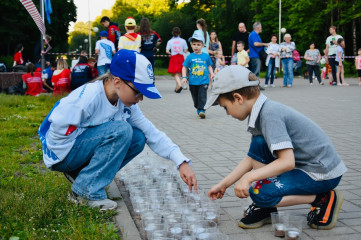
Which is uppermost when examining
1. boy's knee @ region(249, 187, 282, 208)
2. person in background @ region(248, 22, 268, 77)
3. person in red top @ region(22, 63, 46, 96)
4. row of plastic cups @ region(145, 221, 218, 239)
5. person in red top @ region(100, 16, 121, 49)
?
person in red top @ region(100, 16, 121, 49)

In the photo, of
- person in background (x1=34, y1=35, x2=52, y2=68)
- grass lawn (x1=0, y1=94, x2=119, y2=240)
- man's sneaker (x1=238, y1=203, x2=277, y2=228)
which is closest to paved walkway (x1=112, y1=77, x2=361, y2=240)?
man's sneaker (x1=238, y1=203, x2=277, y2=228)

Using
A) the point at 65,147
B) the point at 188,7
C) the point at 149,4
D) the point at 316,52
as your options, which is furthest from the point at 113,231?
the point at 149,4

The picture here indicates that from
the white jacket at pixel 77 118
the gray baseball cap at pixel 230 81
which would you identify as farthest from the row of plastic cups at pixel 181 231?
the gray baseball cap at pixel 230 81

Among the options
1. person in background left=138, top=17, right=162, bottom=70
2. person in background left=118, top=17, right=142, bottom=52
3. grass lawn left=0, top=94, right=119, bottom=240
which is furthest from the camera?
person in background left=138, top=17, right=162, bottom=70

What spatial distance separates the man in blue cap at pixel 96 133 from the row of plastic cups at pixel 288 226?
0.66 meters

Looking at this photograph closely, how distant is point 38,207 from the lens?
298 cm

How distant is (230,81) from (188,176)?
83cm

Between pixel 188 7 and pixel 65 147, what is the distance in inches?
2228

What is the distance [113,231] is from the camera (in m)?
2.66

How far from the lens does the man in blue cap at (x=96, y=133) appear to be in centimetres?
303

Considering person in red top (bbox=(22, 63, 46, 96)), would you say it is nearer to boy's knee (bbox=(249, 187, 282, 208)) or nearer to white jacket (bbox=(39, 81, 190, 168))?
white jacket (bbox=(39, 81, 190, 168))

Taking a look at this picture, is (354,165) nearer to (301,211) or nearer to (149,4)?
(301,211)

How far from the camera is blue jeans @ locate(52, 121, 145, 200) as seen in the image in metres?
3.20

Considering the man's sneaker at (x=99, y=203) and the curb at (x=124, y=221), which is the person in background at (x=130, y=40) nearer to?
the curb at (x=124, y=221)
